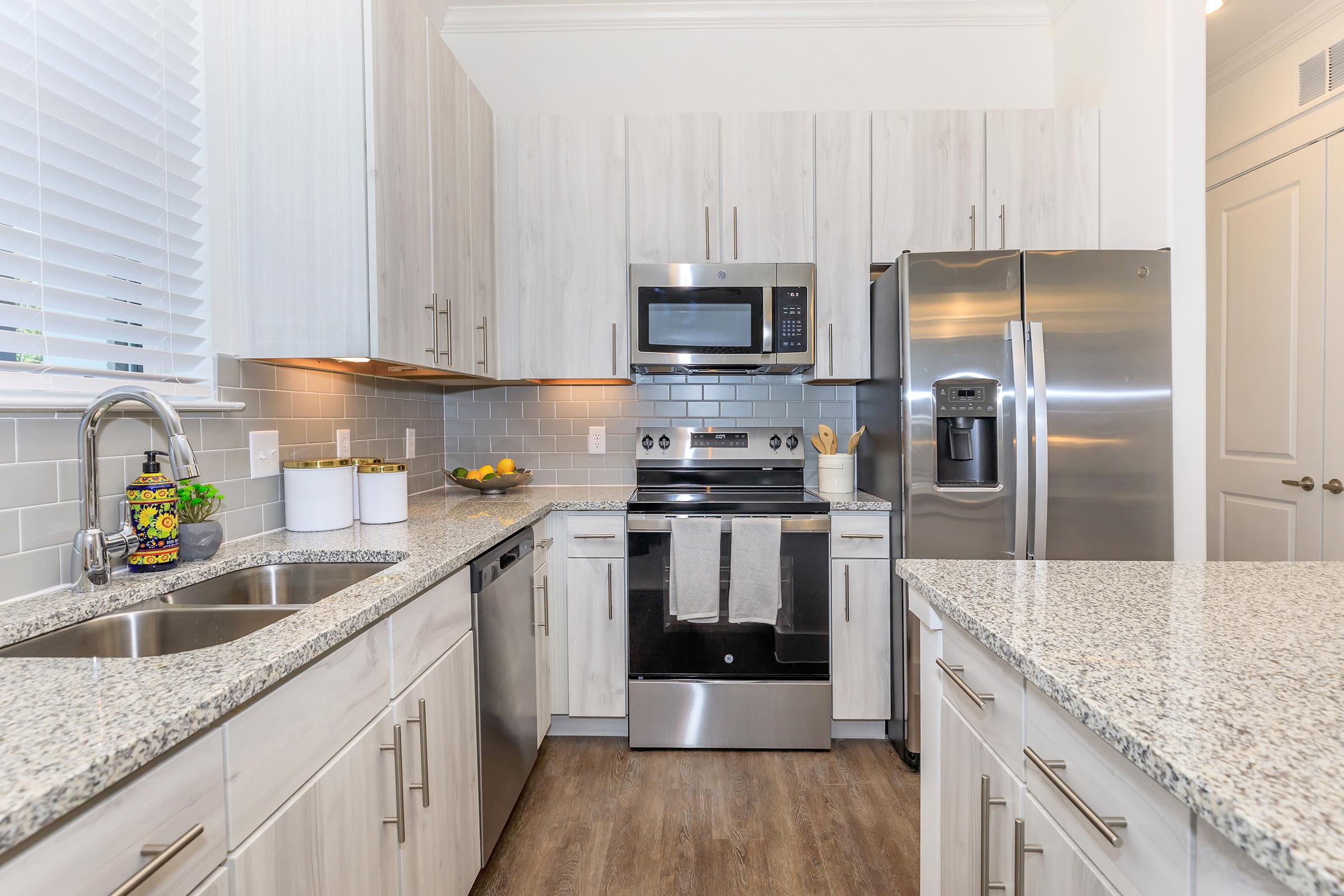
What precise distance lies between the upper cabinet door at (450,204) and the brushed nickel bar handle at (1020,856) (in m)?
1.85

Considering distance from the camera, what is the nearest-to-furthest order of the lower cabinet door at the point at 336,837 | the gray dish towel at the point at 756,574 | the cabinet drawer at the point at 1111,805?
the cabinet drawer at the point at 1111,805 → the lower cabinet door at the point at 336,837 → the gray dish towel at the point at 756,574

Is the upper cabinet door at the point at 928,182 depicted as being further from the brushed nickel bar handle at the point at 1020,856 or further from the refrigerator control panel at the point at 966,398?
the brushed nickel bar handle at the point at 1020,856

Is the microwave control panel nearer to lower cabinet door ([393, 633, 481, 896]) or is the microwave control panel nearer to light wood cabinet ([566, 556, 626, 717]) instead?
light wood cabinet ([566, 556, 626, 717])

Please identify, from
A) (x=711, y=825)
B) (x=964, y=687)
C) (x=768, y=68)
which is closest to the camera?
(x=964, y=687)

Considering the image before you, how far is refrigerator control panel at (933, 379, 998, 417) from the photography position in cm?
223

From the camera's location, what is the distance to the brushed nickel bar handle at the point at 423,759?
1.32 metres

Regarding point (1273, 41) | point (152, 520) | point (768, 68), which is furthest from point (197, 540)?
point (1273, 41)

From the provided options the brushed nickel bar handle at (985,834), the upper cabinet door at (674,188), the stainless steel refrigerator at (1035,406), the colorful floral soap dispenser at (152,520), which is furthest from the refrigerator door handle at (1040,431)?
the colorful floral soap dispenser at (152,520)

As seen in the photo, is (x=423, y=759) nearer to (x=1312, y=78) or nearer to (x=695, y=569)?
(x=695, y=569)

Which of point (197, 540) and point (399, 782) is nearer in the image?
point (399, 782)

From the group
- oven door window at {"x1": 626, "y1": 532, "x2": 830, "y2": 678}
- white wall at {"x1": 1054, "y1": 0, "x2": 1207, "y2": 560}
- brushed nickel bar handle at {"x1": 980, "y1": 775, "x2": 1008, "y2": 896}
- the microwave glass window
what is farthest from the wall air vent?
brushed nickel bar handle at {"x1": 980, "y1": 775, "x2": 1008, "y2": 896}

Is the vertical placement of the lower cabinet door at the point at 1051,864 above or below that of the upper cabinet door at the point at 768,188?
below

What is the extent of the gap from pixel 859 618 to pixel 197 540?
2.01 meters

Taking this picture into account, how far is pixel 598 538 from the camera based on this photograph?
2.45m
